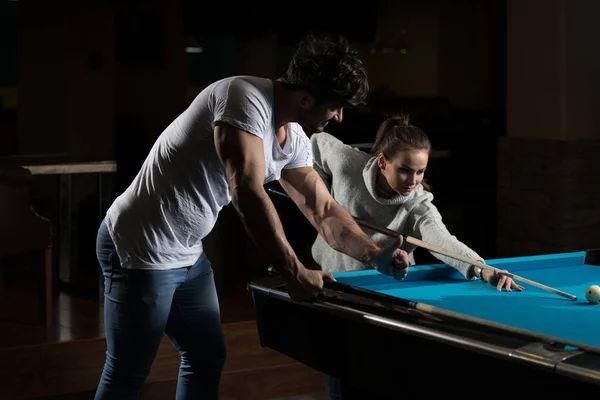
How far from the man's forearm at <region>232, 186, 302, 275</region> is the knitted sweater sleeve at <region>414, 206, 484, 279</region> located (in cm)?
65

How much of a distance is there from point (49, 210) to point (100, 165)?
19.9 inches

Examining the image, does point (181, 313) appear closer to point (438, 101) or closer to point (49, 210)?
point (49, 210)

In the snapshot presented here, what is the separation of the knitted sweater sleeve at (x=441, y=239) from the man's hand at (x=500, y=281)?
0.22ft

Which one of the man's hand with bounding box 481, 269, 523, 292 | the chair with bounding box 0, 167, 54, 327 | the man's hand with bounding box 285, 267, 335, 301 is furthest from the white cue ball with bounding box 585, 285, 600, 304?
the chair with bounding box 0, 167, 54, 327

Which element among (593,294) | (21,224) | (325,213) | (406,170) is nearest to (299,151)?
(325,213)

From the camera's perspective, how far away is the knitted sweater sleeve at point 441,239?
8.90ft

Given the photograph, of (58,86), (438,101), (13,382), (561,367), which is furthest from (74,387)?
(438,101)

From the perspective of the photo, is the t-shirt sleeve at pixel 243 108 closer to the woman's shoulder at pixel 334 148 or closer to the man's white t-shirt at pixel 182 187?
the man's white t-shirt at pixel 182 187

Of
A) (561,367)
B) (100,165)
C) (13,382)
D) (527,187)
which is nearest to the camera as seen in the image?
(561,367)

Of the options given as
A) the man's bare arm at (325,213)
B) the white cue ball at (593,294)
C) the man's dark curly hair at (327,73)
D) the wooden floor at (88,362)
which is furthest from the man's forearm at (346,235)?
the wooden floor at (88,362)

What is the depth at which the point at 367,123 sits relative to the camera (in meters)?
5.48

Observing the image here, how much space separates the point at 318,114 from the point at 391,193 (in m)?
0.77

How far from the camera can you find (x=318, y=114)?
7.43ft

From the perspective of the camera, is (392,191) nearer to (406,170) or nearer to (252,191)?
(406,170)
